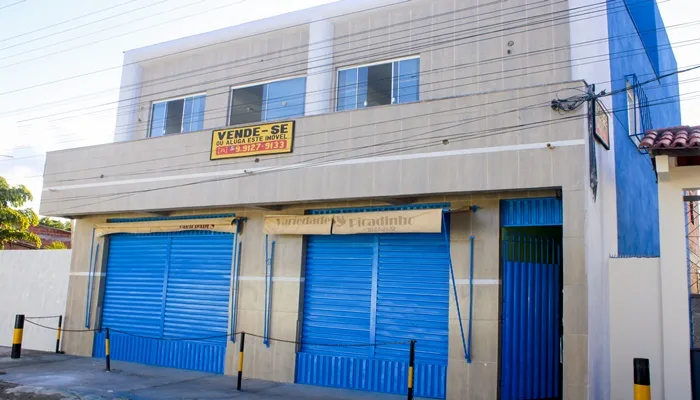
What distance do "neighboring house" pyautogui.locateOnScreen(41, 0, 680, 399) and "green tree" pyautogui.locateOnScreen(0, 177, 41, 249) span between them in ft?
36.9

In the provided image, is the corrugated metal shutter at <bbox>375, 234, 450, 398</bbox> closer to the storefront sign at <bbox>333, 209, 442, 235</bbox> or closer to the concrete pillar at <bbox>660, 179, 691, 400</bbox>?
the storefront sign at <bbox>333, 209, 442, 235</bbox>

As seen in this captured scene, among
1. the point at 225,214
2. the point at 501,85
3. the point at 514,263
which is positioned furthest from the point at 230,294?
the point at 501,85

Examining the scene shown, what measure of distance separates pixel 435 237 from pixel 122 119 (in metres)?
10.7

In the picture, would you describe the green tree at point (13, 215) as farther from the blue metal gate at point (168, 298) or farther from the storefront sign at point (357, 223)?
the storefront sign at point (357, 223)

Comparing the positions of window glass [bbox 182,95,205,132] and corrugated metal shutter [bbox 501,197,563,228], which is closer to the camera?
corrugated metal shutter [bbox 501,197,563,228]

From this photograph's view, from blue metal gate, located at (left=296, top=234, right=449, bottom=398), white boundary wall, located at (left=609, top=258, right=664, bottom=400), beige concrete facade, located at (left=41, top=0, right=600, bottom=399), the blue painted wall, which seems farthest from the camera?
the blue painted wall

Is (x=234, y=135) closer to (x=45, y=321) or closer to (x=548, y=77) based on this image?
(x=548, y=77)

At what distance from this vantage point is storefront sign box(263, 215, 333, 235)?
41.9 ft

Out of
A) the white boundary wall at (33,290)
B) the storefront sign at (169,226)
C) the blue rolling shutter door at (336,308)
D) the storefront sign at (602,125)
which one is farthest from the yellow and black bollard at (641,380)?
the white boundary wall at (33,290)

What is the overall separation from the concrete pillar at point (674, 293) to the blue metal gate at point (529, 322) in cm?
213

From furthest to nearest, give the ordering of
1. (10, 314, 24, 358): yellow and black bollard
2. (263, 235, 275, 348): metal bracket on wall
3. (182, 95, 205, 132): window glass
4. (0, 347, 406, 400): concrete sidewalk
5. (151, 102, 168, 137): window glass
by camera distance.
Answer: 1. (151, 102, 168, 137): window glass
2. (182, 95, 205, 132): window glass
3. (10, 314, 24, 358): yellow and black bollard
4. (263, 235, 275, 348): metal bracket on wall
5. (0, 347, 406, 400): concrete sidewalk

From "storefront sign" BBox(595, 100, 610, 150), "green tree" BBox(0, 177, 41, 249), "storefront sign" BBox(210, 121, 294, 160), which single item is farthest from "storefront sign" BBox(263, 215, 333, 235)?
"green tree" BBox(0, 177, 41, 249)

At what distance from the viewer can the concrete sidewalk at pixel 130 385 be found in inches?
443

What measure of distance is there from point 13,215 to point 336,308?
64.2 feet
